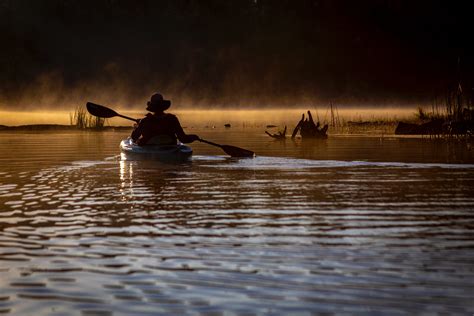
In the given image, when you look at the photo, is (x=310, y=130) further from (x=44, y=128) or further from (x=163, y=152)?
(x=44, y=128)

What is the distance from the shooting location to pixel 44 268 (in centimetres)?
741

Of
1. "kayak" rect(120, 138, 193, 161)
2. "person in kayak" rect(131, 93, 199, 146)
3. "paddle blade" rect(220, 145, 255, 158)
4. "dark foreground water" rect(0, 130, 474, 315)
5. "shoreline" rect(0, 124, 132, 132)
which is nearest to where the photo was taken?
"dark foreground water" rect(0, 130, 474, 315)

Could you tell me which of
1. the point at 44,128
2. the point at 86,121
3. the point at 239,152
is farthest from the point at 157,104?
the point at 44,128

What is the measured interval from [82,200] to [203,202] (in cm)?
208

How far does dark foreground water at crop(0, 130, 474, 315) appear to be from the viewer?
244 inches

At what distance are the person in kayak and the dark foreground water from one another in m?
4.72

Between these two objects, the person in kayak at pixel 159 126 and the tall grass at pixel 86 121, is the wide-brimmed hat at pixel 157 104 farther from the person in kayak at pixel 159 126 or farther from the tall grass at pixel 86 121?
the tall grass at pixel 86 121

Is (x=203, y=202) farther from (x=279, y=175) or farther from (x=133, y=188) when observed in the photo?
(x=279, y=175)

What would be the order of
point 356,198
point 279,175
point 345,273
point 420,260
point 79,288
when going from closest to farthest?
point 79,288
point 345,273
point 420,260
point 356,198
point 279,175

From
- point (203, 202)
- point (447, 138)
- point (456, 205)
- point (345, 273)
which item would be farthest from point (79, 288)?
point (447, 138)

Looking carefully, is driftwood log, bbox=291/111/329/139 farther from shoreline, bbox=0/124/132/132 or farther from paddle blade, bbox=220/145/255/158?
shoreline, bbox=0/124/132/132

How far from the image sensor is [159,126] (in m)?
21.9

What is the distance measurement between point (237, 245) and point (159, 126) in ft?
44.7

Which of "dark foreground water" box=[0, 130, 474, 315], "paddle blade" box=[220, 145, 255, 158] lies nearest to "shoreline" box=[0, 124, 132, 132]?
"paddle blade" box=[220, 145, 255, 158]
